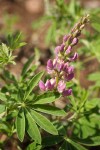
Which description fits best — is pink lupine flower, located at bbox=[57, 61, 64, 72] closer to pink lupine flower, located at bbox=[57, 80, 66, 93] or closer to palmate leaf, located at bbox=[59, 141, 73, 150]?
pink lupine flower, located at bbox=[57, 80, 66, 93]

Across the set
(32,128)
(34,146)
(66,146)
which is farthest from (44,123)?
(66,146)

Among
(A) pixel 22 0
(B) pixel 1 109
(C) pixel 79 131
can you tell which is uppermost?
(A) pixel 22 0

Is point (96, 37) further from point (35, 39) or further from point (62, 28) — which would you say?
point (35, 39)

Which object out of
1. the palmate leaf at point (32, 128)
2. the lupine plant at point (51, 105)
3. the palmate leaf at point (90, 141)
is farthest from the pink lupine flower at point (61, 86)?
the palmate leaf at point (90, 141)

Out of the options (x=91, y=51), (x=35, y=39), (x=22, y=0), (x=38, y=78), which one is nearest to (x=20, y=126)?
(x=38, y=78)

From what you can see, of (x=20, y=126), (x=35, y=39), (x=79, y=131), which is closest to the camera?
(x=20, y=126)

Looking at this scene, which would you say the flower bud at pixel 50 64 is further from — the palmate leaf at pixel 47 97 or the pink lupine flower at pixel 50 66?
the palmate leaf at pixel 47 97

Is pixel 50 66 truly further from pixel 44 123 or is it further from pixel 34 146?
pixel 34 146
